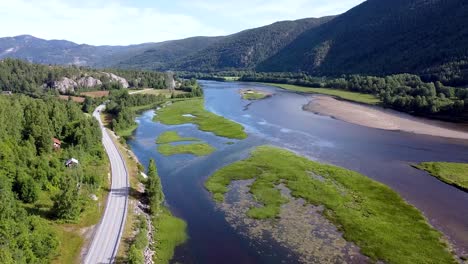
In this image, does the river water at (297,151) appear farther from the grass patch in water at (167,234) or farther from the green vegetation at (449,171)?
the green vegetation at (449,171)

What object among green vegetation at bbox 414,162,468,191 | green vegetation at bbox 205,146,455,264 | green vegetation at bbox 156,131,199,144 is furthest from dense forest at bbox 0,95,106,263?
green vegetation at bbox 414,162,468,191

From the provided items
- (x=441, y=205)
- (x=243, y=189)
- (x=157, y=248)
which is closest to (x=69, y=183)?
(x=157, y=248)

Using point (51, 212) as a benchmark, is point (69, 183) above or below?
above

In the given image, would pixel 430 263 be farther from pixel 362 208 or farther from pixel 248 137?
pixel 248 137

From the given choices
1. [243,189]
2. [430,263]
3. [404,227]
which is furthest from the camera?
[243,189]

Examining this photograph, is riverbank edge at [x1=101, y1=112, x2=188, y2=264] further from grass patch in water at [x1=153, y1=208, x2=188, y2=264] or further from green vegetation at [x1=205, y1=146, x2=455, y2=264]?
green vegetation at [x1=205, y1=146, x2=455, y2=264]
